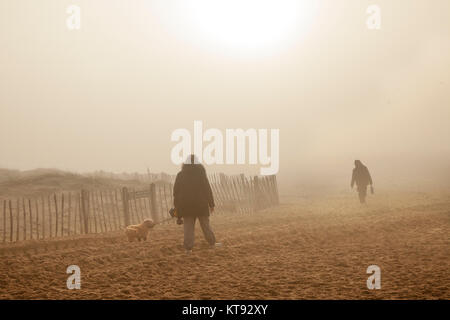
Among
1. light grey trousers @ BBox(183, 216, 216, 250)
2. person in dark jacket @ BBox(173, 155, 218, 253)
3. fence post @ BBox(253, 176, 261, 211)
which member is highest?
person in dark jacket @ BBox(173, 155, 218, 253)

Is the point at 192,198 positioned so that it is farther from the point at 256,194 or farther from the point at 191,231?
the point at 256,194

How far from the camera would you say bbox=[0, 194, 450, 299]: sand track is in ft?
16.8

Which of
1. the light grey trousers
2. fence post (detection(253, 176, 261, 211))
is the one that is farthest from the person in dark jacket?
fence post (detection(253, 176, 261, 211))

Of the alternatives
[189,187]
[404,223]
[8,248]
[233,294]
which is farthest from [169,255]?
[404,223]

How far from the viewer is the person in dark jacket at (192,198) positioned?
8.18 metres

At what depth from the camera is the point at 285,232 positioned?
10414 mm

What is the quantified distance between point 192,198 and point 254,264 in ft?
6.88

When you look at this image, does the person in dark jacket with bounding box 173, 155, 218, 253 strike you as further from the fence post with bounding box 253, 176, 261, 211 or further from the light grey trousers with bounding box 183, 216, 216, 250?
the fence post with bounding box 253, 176, 261, 211

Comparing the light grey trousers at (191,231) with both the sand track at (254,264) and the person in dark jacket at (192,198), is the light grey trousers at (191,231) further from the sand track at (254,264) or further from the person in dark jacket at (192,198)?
the sand track at (254,264)

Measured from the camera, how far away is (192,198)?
8.20 m

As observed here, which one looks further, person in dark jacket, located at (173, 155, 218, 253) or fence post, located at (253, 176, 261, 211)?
fence post, located at (253, 176, 261, 211)

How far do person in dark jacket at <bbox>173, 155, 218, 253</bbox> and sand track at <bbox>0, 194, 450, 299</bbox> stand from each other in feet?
1.56

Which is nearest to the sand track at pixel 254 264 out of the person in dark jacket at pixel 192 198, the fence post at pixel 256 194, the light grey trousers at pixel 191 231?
the light grey trousers at pixel 191 231
